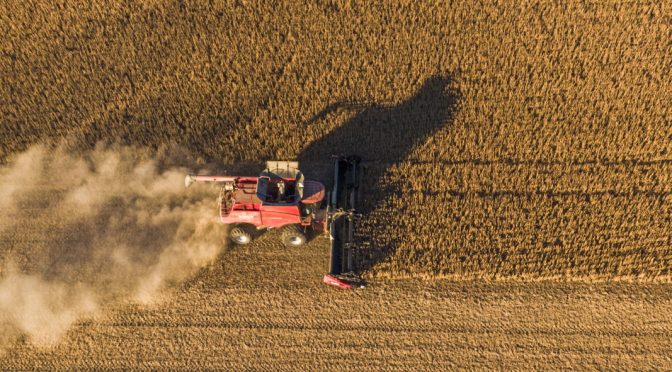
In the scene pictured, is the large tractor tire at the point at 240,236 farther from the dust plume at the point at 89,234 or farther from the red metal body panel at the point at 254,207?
the dust plume at the point at 89,234

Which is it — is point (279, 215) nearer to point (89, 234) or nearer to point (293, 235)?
point (293, 235)

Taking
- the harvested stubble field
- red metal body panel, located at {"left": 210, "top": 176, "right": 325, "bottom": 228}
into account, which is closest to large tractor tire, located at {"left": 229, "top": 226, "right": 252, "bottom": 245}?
red metal body panel, located at {"left": 210, "top": 176, "right": 325, "bottom": 228}

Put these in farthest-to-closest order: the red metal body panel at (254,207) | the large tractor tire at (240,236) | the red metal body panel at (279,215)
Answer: the large tractor tire at (240,236), the red metal body panel at (254,207), the red metal body panel at (279,215)

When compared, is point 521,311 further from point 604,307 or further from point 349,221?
point 349,221

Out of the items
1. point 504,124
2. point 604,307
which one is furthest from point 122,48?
point 604,307

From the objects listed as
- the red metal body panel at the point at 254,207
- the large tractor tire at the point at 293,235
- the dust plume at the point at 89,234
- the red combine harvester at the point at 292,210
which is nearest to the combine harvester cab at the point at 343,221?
the red combine harvester at the point at 292,210
